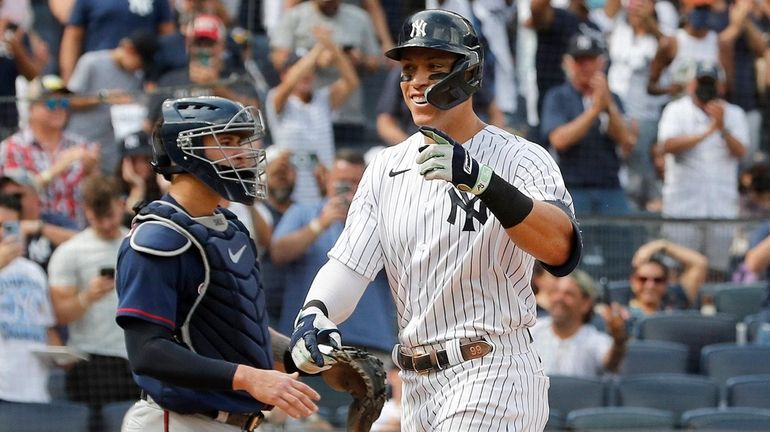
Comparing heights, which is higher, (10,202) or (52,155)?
(52,155)

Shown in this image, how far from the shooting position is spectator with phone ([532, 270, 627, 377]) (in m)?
8.00

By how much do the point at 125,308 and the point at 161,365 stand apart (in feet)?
0.66

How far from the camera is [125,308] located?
13.2ft

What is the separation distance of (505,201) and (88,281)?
437 cm

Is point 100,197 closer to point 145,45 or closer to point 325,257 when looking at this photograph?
point 325,257

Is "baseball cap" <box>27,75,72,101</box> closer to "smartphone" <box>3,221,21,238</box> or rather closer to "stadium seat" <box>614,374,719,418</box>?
"smartphone" <box>3,221,21,238</box>

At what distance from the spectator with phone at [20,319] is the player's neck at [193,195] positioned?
10.4 ft

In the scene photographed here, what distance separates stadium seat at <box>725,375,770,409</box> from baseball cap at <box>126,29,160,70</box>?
4451 mm

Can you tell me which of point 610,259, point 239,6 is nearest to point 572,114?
point 610,259

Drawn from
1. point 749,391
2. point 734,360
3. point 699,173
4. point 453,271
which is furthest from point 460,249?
point 699,173

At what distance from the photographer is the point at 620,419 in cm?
770

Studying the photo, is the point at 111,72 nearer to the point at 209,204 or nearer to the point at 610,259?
the point at 610,259

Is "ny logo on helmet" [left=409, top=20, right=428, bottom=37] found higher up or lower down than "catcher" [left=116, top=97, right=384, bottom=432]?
higher up

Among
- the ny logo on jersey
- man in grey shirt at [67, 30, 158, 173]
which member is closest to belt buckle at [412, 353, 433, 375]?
the ny logo on jersey
